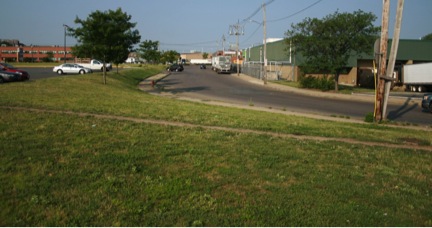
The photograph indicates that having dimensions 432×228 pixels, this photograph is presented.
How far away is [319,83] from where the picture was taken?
112 ft

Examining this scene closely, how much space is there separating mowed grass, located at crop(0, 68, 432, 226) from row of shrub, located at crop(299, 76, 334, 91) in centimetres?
2556

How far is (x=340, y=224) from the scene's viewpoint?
14.0 feet

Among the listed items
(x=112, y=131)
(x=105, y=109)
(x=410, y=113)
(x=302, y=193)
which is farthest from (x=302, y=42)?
(x=302, y=193)

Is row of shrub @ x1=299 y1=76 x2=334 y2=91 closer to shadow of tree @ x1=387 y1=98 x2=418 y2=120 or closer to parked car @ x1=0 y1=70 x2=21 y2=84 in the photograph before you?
shadow of tree @ x1=387 y1=98 x2=418 y2=120

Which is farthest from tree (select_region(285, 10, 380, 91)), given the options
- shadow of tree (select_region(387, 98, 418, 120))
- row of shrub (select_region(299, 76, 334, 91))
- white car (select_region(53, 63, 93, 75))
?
white car (select_region(53, 63, 93, 75))

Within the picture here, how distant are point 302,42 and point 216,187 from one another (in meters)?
28.5

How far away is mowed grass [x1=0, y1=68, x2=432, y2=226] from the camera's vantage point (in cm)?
423

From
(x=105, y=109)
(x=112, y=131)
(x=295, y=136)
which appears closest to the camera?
(x=112, y=131)

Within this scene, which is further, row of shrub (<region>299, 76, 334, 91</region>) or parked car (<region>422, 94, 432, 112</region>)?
row of shrub (<region>299, 76, 334, 91</region>)

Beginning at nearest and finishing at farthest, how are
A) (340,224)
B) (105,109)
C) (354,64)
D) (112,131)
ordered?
(340,224) → (112,131) → (105,109) → (354,64)

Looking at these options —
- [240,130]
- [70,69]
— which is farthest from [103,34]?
[70,69]

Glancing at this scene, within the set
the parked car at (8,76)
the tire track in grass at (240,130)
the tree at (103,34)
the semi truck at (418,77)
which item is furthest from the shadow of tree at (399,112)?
the parked car at (8,76)

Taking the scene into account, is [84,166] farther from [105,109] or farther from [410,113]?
[410,113]

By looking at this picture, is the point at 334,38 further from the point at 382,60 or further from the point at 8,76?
the point at 8,76
